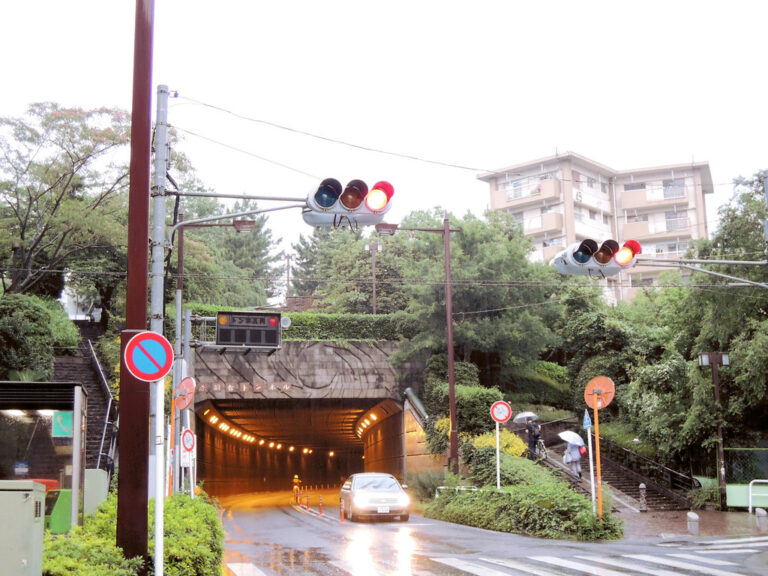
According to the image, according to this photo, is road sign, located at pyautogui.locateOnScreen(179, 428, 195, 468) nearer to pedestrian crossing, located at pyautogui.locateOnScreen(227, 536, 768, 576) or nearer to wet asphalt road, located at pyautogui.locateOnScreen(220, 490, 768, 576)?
wet asphalt road, located at pyautogui.locateOnScreen(220, 490, 768, 576)

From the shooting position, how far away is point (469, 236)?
1490 inches

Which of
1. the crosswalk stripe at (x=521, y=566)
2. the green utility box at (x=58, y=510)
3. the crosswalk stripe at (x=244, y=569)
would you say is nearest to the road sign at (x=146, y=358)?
the green utility box at (x=58, y=510)

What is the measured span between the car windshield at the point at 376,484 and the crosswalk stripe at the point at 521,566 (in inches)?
382

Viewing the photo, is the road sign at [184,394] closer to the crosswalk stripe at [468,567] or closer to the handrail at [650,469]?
the crosswalk stripe at [468,567]

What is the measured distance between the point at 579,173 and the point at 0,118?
4670 centimetres

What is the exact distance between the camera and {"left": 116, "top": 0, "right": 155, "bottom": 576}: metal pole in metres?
8.32

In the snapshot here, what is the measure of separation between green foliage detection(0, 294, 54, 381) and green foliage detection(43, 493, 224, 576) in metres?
19.9

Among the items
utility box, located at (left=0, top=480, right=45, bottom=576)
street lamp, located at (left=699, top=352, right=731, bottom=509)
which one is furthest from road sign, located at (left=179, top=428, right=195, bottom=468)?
utility box, located at (left=0, top=480, right=45, bottom=576)

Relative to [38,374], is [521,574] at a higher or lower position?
lower

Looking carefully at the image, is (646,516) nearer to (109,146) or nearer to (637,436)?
(637,436)

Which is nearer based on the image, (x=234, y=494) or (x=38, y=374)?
(x=38, y=374)

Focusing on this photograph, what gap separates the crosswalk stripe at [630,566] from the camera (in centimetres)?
1192

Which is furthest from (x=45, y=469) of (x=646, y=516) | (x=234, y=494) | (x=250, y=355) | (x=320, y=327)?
(x=234, y=494)

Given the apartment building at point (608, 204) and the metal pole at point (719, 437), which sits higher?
the apartment building at point (608, 204)
